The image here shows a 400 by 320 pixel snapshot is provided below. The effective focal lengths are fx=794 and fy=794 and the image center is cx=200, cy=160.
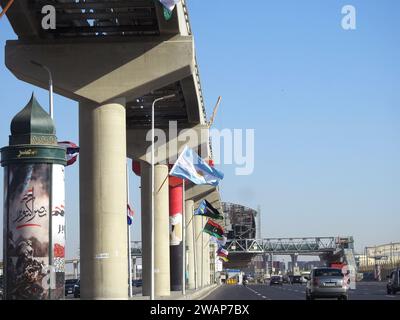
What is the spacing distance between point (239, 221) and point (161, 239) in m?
127

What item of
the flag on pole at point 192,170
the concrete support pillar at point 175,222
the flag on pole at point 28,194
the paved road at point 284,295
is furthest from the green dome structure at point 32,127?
the concrete support pillar at point 175,222

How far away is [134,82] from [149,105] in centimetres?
1626

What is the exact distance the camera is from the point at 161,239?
2034 inches

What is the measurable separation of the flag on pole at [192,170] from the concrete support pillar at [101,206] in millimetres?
6931

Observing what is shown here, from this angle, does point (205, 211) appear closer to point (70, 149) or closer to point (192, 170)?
point (192, 170)

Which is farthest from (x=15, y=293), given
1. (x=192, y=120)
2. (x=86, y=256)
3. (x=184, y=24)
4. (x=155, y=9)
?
(x=192, y=120)

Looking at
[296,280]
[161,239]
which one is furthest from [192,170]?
[296,280]

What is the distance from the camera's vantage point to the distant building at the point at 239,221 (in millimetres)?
174250

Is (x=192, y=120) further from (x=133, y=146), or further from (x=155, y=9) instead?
(x=155, y=9)

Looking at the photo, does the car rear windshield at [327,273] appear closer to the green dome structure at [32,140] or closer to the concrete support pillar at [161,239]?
the concrete support pillar at [161,239]

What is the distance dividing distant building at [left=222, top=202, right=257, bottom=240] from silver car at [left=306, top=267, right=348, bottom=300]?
132483mm

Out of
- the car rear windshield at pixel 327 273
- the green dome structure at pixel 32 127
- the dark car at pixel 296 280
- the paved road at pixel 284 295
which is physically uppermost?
the green dome structure at pixel 32 127

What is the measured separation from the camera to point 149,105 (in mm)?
47344

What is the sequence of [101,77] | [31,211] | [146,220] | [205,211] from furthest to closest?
[205,211] → [146,220] → [101,77] → [31,211]
